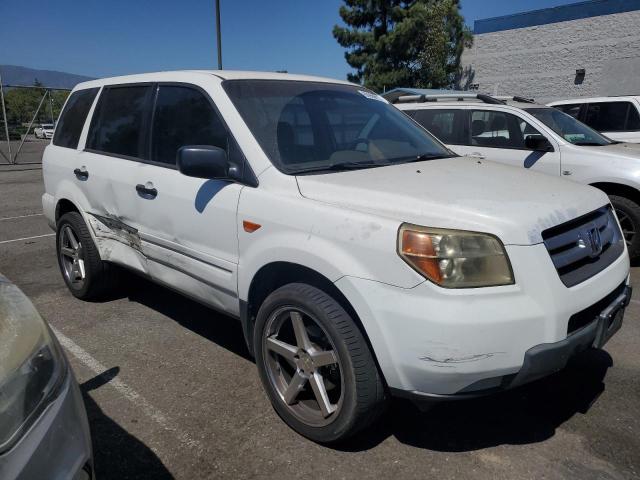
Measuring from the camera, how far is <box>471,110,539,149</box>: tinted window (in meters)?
6.52

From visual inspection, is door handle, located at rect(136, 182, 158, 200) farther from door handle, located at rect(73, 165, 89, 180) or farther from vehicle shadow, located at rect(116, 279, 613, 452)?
vehicle shadow, located at rect(116, 279, 613, 452)

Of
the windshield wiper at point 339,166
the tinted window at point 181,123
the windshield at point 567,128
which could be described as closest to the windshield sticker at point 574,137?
the windshield at point 567,128

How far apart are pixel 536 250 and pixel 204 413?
1945 mm

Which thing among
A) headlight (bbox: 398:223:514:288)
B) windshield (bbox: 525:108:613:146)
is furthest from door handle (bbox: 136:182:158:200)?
windshield (bbox: 525:108:613:146)

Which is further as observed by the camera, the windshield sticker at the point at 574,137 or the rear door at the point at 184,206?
the windshield sticker at the point at 574,137

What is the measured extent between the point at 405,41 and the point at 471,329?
27.0m

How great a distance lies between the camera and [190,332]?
13.1 feet

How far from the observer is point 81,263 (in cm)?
443

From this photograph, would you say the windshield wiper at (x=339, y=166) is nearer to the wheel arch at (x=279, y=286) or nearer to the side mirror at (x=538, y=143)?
the wheel arch at (x=279, y=286)

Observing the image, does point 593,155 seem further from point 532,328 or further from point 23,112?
point 23,112

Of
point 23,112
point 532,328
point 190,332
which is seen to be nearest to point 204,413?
point 190,332

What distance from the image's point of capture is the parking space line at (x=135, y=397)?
8.73ft

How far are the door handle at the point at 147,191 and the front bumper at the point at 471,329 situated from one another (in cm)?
172

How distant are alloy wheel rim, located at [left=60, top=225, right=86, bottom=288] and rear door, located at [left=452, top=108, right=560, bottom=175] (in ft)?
15.0
